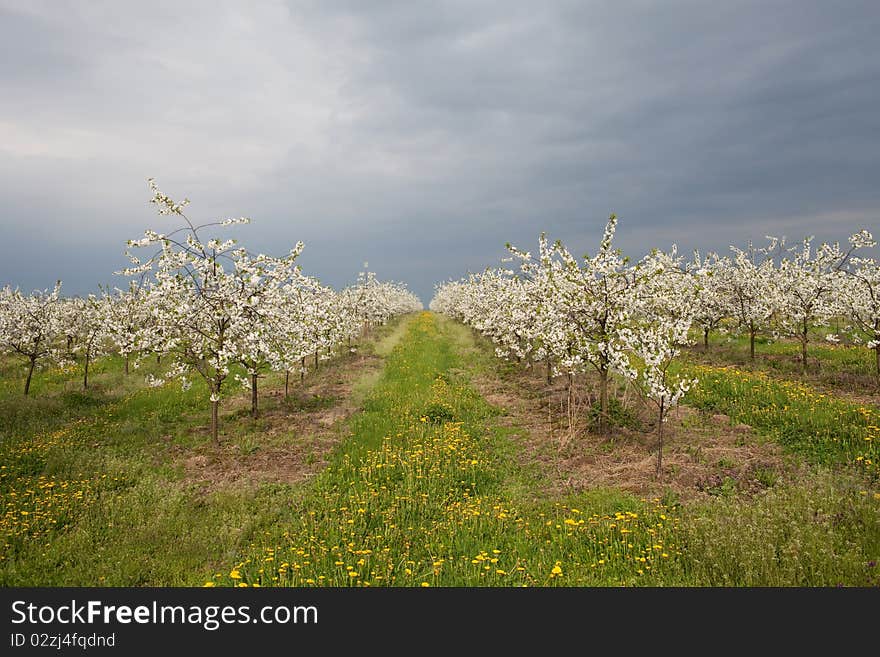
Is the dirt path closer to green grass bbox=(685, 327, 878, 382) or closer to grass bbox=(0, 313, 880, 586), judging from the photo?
grass bbox=(0, 313, 880, 586)

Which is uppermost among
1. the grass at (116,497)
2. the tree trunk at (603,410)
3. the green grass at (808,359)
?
the green grass at (808,359)

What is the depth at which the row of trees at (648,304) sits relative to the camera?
40.4ft

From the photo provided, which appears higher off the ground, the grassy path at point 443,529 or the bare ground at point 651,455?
the bare ground at point 651,455

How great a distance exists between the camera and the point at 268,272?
622 inches

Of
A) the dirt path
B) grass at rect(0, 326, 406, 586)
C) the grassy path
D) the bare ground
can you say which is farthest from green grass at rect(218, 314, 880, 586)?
the dirt path

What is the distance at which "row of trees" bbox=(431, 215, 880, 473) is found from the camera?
1230 cm

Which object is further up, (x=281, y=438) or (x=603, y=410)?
(x=603, y=410)

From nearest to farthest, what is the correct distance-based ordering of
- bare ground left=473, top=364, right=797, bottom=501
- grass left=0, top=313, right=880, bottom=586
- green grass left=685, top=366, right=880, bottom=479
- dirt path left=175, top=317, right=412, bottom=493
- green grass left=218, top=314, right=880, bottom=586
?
1. green grass left=218, top=314, right=880, bottom=586
2. grass left=0, top=313, right=880, bottom=586
3. bare ground left=473, top=364, right=797, bottom=501
4. green grass left=685, top=366, right=880, bottom=479
5. dirt path left=175, top=317, right=412, bottom=493

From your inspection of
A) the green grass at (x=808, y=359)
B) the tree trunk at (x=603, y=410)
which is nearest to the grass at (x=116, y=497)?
the tree trunk at (x=603, y=410)

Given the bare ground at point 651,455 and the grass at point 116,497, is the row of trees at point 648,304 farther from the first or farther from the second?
the grass at point 116,497

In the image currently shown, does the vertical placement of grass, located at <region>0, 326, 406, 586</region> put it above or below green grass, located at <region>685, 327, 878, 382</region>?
below

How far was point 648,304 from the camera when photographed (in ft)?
52.2

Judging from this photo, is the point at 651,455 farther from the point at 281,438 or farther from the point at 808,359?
the point at 808,359

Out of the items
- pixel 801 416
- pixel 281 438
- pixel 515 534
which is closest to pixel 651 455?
pixel 801 416
